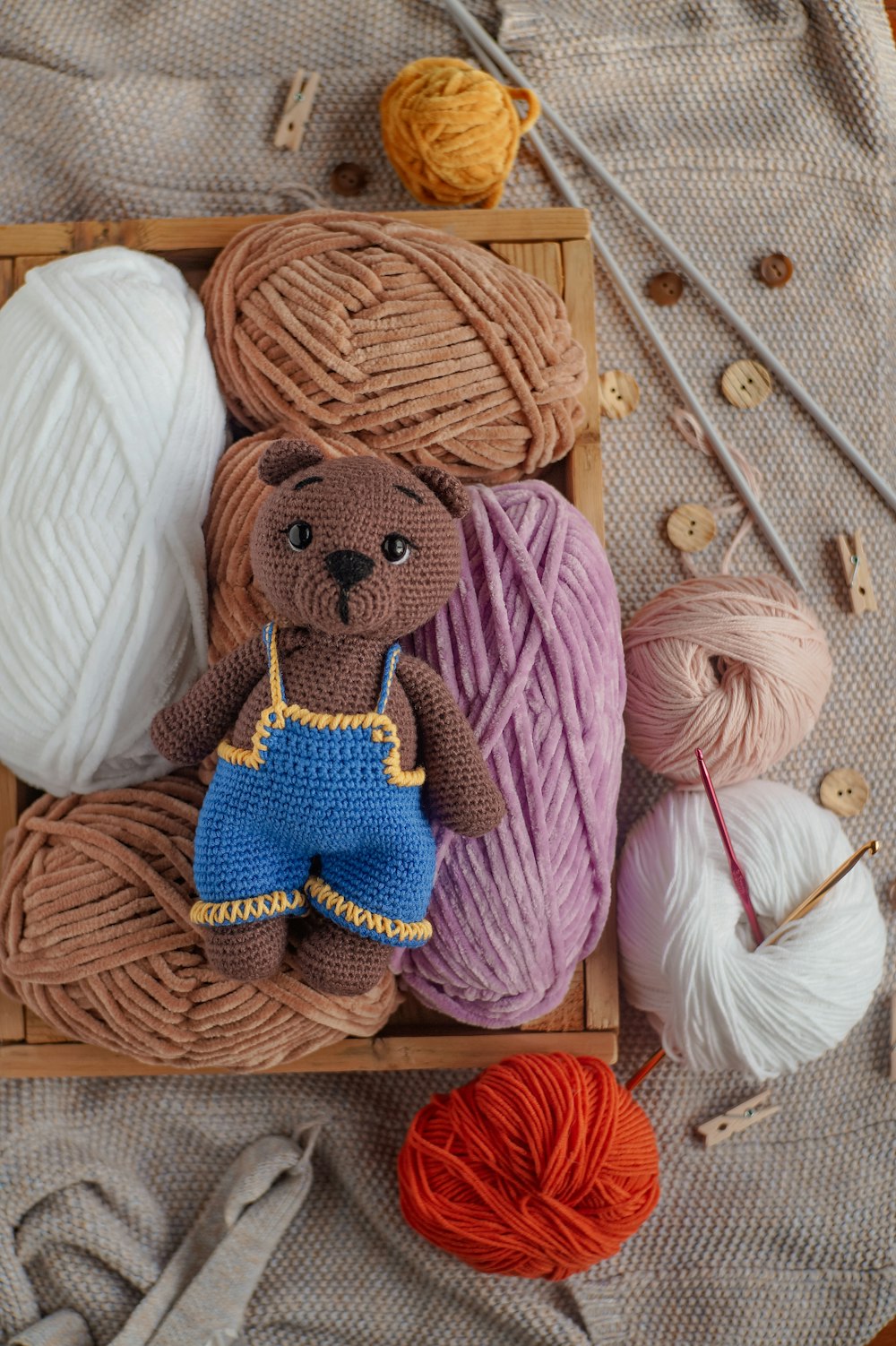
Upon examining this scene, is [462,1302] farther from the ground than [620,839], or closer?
closer

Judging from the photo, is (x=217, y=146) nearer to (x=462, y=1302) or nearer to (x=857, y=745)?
Answer: (x=857, y=745)

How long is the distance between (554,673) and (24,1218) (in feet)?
2.22

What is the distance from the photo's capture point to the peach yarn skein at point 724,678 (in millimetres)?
875

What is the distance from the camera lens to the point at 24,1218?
3.15 feet

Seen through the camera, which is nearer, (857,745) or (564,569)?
(564,569)

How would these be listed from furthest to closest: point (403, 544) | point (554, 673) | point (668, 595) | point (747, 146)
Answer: point (747, 146) → point (668, 595) → point (554, 673) → point (403, 544)

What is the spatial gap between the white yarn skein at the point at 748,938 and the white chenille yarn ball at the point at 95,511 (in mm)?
416

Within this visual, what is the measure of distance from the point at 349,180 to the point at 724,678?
58cm

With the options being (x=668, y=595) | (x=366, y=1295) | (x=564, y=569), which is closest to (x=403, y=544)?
(x=564, y=569)

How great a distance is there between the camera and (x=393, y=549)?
675mm

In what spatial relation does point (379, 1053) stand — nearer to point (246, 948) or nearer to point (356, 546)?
point (246, 948)

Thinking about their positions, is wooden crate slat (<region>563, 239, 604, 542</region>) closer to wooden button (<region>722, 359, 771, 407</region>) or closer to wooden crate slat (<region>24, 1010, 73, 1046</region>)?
wooden button (<region>722, 359, 771, 407</region>)

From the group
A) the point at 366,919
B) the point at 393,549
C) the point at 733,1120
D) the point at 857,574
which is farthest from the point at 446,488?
the point at 733,1120

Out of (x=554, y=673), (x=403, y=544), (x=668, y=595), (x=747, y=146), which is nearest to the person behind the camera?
(x=403, y=544)
